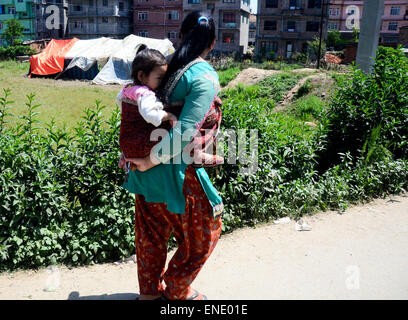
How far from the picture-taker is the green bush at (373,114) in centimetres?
511

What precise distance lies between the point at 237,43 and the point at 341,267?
37295 mm

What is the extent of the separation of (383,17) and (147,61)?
52832 millimetres

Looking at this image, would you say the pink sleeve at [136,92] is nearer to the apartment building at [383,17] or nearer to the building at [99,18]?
the building at [99,18]

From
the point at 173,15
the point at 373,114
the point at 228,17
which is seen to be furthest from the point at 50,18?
the point at 373,114

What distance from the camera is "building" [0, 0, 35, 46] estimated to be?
46375 millimetres

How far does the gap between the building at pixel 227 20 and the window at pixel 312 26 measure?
6.66m

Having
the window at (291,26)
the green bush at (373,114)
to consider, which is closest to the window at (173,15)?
the window at (291,26)

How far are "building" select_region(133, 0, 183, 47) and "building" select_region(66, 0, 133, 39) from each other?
118 cm

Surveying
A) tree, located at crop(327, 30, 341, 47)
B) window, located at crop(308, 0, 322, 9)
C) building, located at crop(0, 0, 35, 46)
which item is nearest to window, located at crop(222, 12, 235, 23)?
window, located at crop(308, 0, 322, 9)

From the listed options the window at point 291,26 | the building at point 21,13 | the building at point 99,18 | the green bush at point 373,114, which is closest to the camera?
the green bush at point 373,114

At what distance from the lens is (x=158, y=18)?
135ft

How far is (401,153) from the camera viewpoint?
212 inches

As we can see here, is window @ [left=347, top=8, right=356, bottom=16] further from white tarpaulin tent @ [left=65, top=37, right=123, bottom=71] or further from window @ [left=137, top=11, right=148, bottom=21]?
white tarpaulin tent @ [left=65, top=37, right=123, bottom=71]

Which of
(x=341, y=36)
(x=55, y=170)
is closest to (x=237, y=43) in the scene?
(x=341, y=36)
